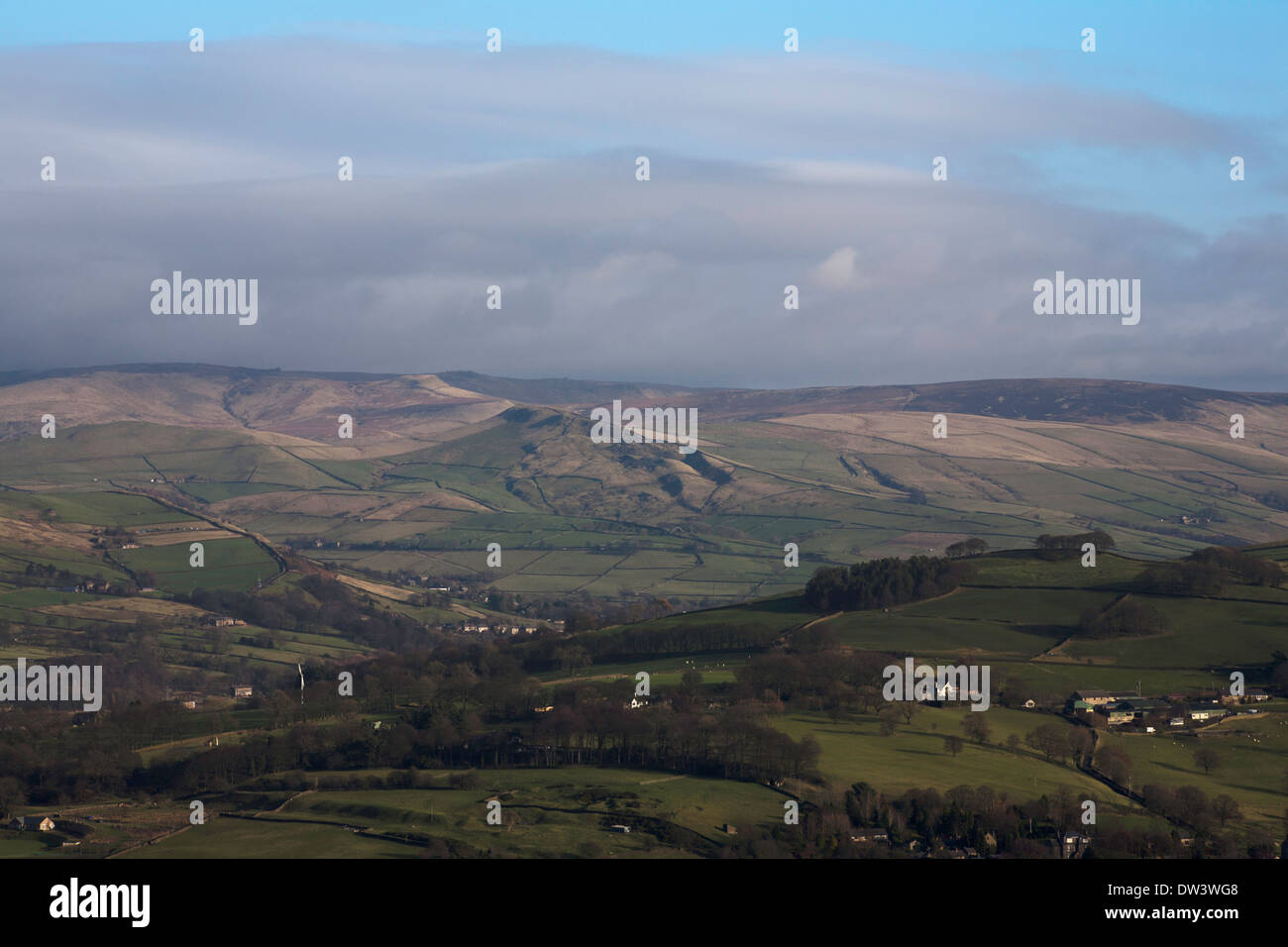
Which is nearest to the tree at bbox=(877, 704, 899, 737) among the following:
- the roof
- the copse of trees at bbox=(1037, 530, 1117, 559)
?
the roof

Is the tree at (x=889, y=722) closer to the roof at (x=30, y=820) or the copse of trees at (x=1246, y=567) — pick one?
the copse of trees at (x=1246, y=567)

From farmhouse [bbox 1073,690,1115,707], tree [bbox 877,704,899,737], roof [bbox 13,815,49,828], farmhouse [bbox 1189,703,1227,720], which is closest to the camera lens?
roof [bbox 13,815,49,828]

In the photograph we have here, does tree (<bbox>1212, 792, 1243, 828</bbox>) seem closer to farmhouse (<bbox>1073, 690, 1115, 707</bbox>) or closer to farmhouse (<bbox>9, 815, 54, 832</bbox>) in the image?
farmhouse (<bbox>1073, 690, 1115, 707</bbox>)

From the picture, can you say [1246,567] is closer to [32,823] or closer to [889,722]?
[889,722]

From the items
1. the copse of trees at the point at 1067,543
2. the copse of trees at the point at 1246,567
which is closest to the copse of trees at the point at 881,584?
the copse of trees at the point at 1067,543

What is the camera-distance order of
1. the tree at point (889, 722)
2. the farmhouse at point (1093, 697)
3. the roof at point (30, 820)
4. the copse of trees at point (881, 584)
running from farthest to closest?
1. the copse of trees at point (881, 584)
2. the farmhouse at point (1093, 697)
3. the tree at point (889, 722)
4. the roof at point (30, 820)

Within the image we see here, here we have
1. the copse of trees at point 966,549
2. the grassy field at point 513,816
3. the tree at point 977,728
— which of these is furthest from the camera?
the copse of trees at point 966,549
